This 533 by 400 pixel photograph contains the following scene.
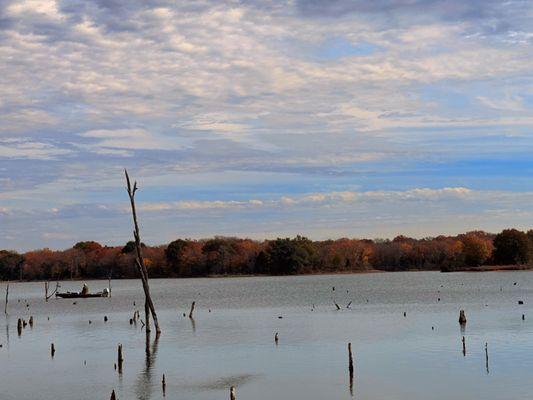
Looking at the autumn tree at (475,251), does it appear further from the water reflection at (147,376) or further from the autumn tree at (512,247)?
the water reflection at (147,376)

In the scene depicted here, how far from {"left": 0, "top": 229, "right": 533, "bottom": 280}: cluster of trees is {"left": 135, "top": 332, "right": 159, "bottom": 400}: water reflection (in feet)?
403

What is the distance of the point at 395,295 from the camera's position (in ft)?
287

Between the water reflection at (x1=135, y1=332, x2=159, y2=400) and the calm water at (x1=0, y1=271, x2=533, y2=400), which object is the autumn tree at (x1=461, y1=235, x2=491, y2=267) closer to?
the calm water at (x1=0, y1=271, x2=533, y2=400)

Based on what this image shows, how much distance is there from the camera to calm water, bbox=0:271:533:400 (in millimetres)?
30703

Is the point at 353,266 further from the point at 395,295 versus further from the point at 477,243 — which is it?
the point at 395,295

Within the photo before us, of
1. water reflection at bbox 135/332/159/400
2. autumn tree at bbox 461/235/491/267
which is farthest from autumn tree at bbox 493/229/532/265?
water reflection at bbox 135/332/159/400

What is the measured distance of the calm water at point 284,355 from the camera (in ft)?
101

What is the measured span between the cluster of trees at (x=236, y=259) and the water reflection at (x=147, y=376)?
12294cm

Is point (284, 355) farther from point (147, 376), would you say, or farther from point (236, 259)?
point (236, 259)

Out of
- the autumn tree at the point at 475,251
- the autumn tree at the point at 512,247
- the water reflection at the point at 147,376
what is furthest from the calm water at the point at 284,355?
the autumn tree at the point at 475,251

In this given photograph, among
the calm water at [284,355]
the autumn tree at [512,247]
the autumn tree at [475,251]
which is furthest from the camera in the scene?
the autumn tree at [475,251]

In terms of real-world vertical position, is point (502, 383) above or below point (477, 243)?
below

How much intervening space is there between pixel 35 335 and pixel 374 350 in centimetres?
2452

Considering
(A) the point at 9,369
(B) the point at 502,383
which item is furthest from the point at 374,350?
(A) the point at 9,369
